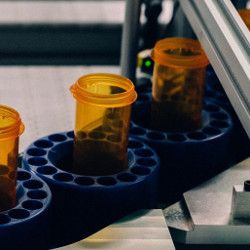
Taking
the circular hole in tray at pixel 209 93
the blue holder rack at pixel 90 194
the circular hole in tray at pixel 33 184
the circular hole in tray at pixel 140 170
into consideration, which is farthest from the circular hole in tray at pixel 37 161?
the circular hole in tray at pixel 209 93

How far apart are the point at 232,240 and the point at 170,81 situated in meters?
0.49

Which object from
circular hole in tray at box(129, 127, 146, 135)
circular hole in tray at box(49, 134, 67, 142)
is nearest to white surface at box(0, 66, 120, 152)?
circular hole in tray at box(49, 134, 67, 142)

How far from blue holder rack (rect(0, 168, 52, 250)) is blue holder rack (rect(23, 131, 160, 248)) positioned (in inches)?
1.9

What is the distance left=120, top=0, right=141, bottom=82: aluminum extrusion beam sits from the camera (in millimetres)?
1992

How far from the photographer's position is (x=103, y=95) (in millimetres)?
1443

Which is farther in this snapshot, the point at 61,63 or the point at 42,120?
the point at 61,63

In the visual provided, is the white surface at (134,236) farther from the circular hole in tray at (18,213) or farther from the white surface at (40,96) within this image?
the white surface at (40,96)

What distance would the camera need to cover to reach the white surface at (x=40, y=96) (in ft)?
6.80

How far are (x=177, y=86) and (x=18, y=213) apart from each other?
0.62m

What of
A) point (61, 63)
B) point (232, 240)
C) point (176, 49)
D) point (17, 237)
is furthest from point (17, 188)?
point (61, 63)

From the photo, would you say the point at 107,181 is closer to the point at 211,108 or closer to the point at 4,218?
the point at 4,218

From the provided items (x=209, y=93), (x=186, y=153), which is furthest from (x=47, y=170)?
(x=209, y=93)

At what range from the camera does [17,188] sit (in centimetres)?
144

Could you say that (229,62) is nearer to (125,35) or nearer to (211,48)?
(211,48)
